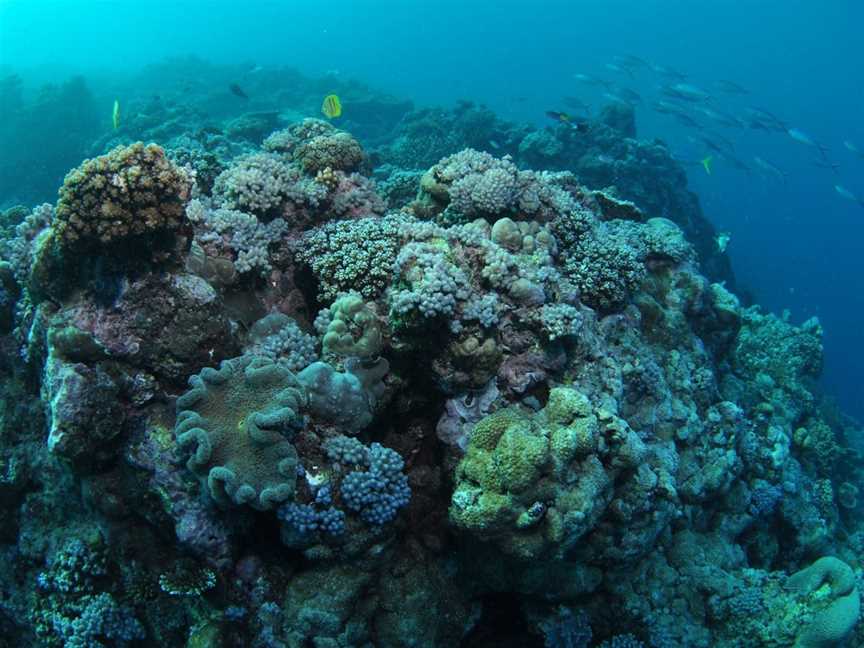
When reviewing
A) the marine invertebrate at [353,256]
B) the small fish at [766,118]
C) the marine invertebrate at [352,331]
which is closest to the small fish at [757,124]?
the small fish at [766,118]

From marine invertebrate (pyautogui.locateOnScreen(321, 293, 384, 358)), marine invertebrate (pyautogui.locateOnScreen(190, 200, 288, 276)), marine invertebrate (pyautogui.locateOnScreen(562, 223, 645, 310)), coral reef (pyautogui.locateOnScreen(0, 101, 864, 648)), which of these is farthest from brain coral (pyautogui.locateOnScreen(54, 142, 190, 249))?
marine invertebrate (pyautogui.locateOnScreen(562, 223, 645, 310))

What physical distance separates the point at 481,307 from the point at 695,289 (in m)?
4.70

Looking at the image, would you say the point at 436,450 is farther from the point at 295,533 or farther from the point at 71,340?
the point at 71,340

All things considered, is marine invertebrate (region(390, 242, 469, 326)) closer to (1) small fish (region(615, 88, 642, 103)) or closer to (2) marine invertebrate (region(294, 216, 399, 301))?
(2) marine invertebrate (region(294, 216, 399, 301))

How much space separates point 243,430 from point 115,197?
2137mm

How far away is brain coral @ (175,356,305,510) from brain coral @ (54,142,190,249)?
1.35 m

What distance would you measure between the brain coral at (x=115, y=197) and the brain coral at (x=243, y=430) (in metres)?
1.35

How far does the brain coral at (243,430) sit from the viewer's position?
397 centimetres

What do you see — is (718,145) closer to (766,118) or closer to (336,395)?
(766,118)

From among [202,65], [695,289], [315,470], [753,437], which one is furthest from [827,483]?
[202,65]

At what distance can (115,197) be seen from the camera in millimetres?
4133

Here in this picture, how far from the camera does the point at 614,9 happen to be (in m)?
124

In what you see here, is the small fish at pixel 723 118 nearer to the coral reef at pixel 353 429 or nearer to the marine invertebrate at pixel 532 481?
the coral reef at pixel 353 429

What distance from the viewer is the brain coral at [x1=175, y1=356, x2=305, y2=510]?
3973 mm
